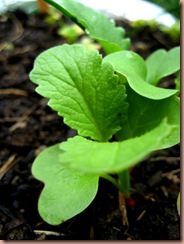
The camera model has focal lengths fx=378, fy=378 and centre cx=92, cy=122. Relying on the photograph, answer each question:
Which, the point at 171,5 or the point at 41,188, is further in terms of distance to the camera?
the point at 171,5

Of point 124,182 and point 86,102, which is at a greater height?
point 86,102

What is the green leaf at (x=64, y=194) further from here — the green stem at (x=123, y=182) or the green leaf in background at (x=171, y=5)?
the green leaf in background at (x=171, y=5)

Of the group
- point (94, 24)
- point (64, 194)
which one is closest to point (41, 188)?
point (64, 194)

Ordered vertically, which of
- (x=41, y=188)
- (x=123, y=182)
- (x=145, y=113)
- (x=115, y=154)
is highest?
(x=115, y=154)

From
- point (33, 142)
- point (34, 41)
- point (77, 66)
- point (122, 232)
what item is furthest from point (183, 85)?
point (34, 41)

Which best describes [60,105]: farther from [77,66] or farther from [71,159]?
[71,159]

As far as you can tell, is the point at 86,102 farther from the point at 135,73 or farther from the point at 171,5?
the point at 171,5
